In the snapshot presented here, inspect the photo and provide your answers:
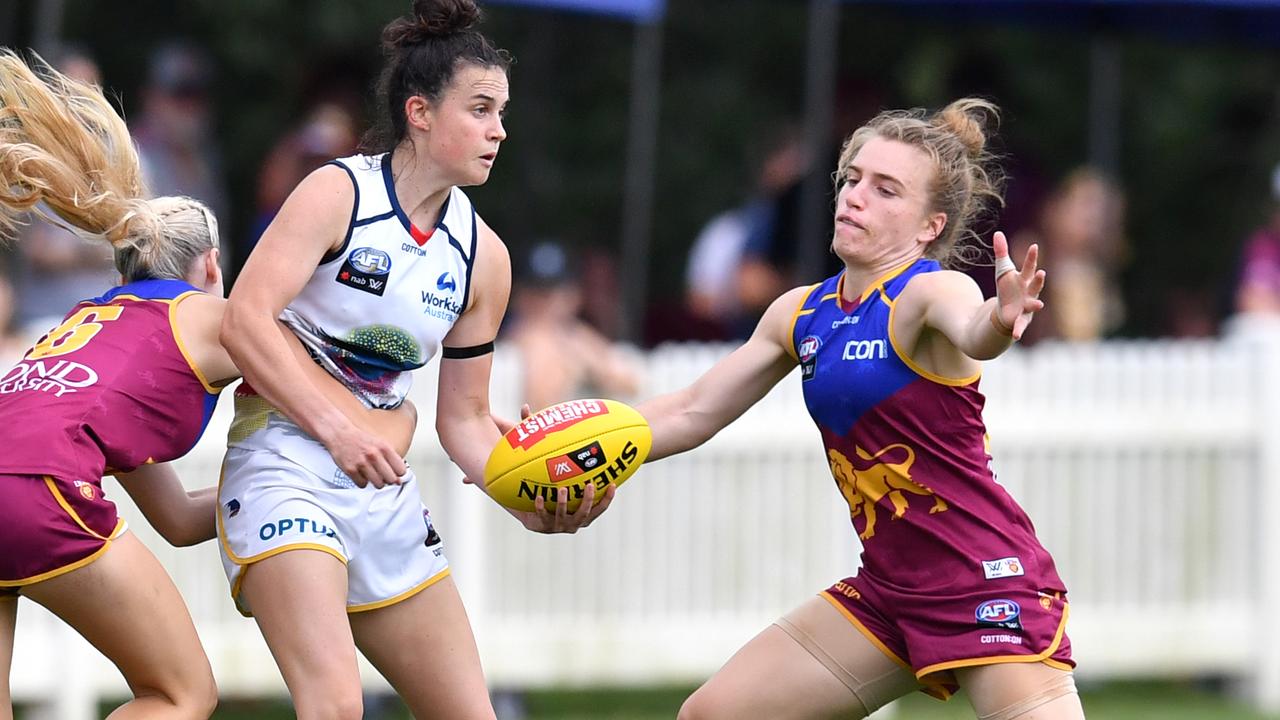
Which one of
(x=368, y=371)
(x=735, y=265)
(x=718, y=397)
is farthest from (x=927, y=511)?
(x=735, y=265)

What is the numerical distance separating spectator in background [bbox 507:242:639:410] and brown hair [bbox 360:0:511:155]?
325 cm

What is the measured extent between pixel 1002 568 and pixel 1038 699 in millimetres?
339

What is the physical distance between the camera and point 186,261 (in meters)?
4.84

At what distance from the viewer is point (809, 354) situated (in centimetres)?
497

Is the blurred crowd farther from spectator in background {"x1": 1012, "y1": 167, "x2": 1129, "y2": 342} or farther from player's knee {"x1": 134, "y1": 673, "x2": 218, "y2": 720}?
player's knee {"x1": 134, "y1": 673, "x2": 218, "y2": 720}

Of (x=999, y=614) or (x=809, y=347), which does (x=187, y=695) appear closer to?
(x=809, y=347)

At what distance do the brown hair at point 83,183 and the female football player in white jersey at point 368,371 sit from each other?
37cm

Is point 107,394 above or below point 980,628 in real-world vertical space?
above

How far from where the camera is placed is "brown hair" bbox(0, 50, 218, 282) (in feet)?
15.7

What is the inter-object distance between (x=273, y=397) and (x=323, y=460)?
0.23 meters

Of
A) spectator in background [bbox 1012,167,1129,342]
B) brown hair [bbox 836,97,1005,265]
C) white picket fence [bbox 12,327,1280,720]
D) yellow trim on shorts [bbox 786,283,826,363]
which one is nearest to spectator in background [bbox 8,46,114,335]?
white picket fence [bbox 12,327,1280,720]

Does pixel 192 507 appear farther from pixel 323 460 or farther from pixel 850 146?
pixel 850 146

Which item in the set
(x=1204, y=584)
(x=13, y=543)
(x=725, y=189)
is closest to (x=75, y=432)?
(x=13, y=543)

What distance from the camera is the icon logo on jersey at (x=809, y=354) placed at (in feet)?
16.2
